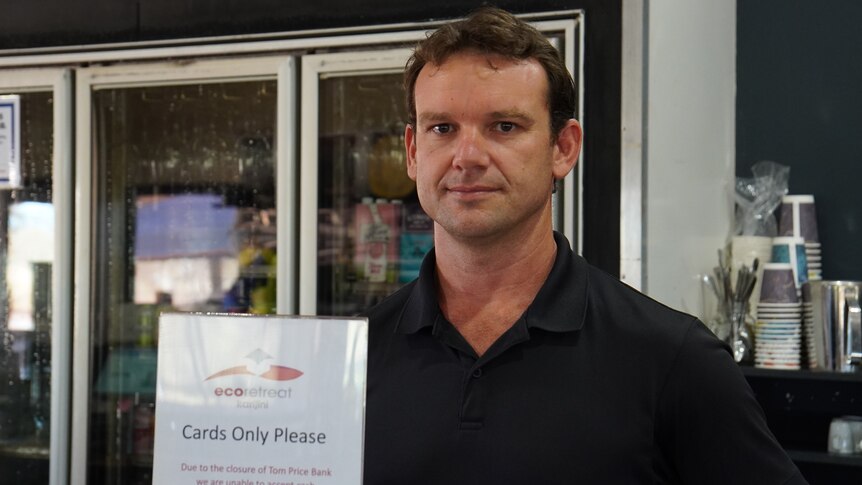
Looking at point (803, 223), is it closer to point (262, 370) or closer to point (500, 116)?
point (500, 116)

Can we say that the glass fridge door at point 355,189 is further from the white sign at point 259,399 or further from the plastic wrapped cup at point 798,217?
the white sign at point 259,399

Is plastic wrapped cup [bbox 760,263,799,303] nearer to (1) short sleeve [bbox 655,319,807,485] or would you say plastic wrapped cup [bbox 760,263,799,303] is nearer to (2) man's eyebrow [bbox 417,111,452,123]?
(1) short sleeve [bbox 655,319,807,485]

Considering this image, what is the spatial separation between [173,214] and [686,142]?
65.4 inches

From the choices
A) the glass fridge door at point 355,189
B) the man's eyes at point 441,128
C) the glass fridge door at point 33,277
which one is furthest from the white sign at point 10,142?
the man's eyes at point 441,128

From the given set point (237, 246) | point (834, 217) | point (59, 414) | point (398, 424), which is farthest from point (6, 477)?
point (834, 217)

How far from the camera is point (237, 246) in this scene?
3.31 metres

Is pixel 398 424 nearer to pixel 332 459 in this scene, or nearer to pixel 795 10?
pixel 332 459

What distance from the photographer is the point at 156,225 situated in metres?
3.43

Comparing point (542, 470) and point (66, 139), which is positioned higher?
point (66, 139)

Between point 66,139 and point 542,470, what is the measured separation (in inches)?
91.3

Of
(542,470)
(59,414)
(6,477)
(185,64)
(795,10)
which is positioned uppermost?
(795,10)

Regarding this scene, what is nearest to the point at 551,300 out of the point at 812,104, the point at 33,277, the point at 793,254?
the point at 793,254

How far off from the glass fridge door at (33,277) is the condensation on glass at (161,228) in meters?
0.11

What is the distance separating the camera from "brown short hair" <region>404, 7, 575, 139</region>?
1503 mm
